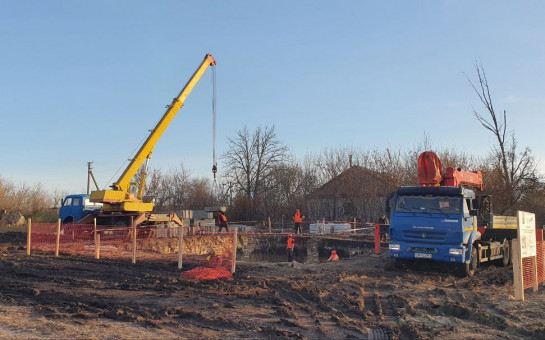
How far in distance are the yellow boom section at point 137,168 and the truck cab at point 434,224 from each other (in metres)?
14.0

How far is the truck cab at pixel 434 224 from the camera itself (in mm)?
13328

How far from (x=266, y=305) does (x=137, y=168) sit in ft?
54.5

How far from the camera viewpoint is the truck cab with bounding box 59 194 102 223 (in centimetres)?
2638

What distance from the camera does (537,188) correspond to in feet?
98.9

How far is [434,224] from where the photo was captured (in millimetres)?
13570

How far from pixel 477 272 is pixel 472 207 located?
2.29m

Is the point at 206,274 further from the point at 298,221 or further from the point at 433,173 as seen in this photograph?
the point at 298,221

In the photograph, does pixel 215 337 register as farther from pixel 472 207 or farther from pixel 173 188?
pixel 173 188

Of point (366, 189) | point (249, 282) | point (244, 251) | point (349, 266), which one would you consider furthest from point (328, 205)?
point (249, 282)

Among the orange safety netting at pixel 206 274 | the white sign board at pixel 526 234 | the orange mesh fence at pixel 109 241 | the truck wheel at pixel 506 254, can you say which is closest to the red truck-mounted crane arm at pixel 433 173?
the truck wheel at pixel 506 254

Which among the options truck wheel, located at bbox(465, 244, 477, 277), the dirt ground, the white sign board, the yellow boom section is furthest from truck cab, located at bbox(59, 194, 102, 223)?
the white sign board

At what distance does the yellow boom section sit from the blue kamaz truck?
13.8 m

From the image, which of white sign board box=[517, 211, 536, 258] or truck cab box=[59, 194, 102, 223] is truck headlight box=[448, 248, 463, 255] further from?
truck cab box=[59, 194, 102, 223]

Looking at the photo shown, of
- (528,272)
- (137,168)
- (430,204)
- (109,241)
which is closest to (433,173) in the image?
(430,204)
